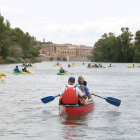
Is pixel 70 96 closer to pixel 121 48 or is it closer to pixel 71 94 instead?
pixel 71 94

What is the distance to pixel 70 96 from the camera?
1224cm

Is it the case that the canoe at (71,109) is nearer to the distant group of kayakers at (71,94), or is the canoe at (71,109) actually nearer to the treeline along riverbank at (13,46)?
the distant group of kayakers at (71,94)

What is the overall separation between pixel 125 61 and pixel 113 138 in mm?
118563

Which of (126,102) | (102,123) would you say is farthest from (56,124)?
(126,102)

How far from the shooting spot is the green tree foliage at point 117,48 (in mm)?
121125

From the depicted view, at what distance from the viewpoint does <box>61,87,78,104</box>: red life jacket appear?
12164 millimetres

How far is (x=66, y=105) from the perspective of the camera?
40.8 feet

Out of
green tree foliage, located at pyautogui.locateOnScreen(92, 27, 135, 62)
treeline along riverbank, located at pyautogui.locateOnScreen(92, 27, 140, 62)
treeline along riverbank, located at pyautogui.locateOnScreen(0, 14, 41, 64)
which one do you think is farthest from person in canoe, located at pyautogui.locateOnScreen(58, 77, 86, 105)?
green tree foliage, located at pyautogui.locateOnScreen(92, 27, 135, 62)

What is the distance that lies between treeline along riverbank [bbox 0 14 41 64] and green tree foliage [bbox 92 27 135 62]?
114 ft

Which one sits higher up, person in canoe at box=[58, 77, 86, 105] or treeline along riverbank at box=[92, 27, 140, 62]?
treeline along riverbank at box=[92, 27, 140, 62]

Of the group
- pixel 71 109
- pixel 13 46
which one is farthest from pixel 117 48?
pixel 71 109

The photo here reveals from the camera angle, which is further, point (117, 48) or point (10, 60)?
point (117, 48)

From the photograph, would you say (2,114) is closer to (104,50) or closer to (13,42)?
(13,42)

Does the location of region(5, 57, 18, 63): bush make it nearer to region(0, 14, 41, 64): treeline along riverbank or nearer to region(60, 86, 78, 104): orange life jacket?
region(0, 14, 41, 64): treeline along riverbank
